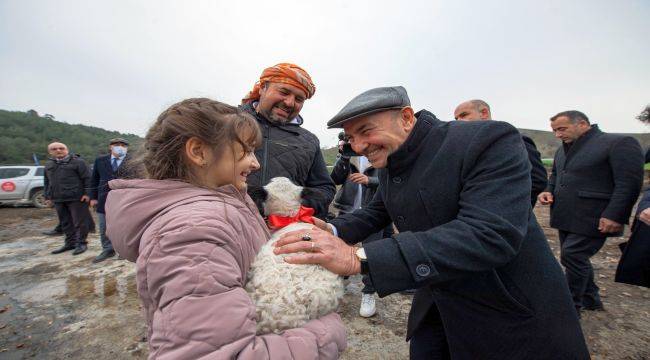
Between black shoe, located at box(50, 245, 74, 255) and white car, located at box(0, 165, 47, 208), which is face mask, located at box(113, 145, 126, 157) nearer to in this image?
black shoe, located at box(50, 245, 74, 255)

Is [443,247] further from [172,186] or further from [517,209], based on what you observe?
[172,186]

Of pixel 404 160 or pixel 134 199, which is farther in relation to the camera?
pixel 404 160

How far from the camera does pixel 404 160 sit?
1592mm

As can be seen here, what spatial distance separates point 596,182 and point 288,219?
4.19 m

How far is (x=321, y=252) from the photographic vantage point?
1.28 metres

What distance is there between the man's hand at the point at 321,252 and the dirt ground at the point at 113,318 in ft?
7.88

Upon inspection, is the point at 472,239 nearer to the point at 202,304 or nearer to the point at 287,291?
the point at 287,291

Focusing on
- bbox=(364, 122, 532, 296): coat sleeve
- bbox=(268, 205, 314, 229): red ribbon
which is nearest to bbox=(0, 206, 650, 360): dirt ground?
bbox=(268, 205, 314, 229): red ribbon

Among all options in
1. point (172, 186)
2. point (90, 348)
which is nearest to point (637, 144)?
point (172, 186)

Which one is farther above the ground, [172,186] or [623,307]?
[172,186]

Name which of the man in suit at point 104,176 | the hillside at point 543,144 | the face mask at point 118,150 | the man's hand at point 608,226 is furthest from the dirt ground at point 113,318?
the hillside at point 543,144

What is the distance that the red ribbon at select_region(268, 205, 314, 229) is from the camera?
68.4 inches

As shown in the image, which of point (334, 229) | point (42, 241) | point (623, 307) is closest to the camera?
point (334, 229)

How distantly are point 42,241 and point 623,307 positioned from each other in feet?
43.2
